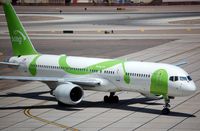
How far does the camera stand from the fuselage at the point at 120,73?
→ 48.7 metres

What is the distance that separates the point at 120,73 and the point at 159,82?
4.15 m

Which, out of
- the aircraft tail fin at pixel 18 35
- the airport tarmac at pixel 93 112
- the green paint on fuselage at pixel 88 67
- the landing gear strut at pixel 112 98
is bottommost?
the airport tarmac at pixel 93 112

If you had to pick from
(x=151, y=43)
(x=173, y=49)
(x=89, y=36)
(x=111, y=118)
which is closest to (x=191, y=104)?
(x=111, y=118)

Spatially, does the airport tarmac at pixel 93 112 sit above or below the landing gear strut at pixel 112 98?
below

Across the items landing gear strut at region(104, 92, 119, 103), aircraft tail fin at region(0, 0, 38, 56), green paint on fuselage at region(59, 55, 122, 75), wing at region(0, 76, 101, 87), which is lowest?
landing gear strut at region(104, 92, 119, 103)

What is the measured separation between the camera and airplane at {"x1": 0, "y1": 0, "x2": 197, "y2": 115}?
49.0 meters

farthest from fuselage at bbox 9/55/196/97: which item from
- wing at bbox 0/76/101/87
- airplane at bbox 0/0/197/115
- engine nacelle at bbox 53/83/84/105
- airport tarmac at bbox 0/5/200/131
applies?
engine nacelle at bbox 53/83/84/105

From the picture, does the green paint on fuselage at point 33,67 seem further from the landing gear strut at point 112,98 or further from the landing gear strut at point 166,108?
the landing gear strut at point 166,108

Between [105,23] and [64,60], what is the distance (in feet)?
369

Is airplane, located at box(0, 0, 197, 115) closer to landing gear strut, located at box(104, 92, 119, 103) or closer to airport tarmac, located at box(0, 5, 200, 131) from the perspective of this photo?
landing gear strut, located at box(104, 92, 119, 103)

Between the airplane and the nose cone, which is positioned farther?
the airplane

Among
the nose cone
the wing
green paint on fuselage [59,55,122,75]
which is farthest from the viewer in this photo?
green paint on fuselage [59,55,122,75]

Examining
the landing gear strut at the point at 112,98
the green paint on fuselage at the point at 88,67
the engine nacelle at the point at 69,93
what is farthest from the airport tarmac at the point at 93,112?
the green paint on fuselage at the point at 88,67

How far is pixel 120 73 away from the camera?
170 feet
